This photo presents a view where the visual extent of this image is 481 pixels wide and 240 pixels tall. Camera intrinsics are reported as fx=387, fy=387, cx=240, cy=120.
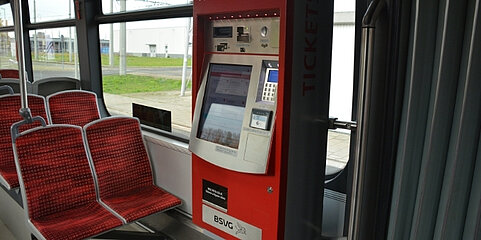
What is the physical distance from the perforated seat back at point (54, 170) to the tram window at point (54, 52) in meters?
2.40

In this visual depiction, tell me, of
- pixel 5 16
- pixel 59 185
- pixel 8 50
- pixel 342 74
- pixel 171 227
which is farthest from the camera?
pixel 8 50

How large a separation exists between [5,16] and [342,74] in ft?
24.0

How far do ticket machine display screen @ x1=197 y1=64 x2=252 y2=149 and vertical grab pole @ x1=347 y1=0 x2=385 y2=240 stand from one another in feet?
1.96

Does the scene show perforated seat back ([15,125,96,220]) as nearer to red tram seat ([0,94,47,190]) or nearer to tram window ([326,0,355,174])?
red tram seat ([0,94,47,190])

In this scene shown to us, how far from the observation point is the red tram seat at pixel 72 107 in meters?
3.80

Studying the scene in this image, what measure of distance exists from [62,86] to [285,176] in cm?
392

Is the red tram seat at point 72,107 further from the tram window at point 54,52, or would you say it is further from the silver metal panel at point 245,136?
the silver metal panel at point 245,136

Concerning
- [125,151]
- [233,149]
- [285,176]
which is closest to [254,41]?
[233,149]

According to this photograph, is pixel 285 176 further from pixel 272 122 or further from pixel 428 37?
pixel 428 37

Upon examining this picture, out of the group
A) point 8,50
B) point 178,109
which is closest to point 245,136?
point 178,109

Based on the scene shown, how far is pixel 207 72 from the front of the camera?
2072 millimetres

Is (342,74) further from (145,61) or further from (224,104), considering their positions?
(145,61)

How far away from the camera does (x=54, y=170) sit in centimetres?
263

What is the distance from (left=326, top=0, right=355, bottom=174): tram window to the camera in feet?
6.94
